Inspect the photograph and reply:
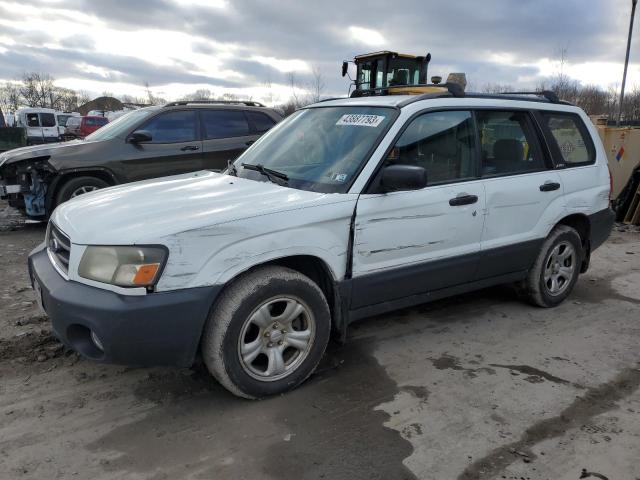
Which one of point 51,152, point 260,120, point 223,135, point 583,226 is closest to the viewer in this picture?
point 583,226

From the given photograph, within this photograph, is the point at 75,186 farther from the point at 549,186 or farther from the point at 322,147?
the point at 549,186

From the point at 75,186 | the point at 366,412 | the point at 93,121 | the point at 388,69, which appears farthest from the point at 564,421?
the point at 93,121

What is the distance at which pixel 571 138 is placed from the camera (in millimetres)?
4520

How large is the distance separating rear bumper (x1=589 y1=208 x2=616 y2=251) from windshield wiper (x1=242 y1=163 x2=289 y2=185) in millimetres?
2969

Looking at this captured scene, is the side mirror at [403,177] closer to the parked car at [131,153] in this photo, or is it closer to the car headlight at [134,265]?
the car headlight at [134,265]

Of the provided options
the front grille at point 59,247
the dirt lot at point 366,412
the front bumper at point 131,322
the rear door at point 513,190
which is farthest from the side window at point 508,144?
the front grille at point 59,247

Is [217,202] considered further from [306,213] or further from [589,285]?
[589,285]

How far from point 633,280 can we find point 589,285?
62cm

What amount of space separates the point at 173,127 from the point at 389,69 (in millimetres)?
7371

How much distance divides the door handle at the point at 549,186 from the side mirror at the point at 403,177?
4.99 ft

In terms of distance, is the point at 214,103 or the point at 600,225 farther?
the point at 214,103

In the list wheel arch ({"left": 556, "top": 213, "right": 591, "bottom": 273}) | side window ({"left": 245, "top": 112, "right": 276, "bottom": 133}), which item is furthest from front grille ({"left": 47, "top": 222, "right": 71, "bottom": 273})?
side window ({"left": 245, "top": 112, "right": 276, "bottom": 133})

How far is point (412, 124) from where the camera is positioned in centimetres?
346

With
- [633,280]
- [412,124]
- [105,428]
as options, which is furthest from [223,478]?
[633,280]
